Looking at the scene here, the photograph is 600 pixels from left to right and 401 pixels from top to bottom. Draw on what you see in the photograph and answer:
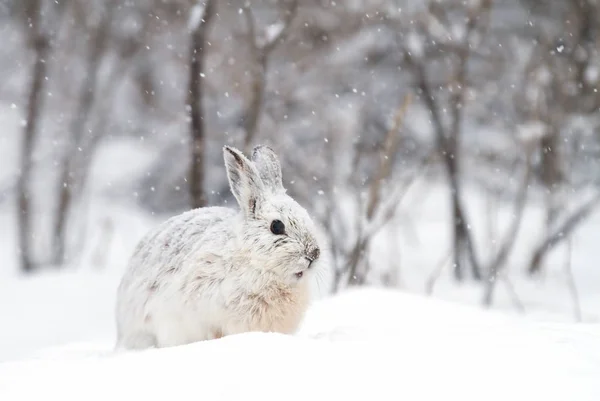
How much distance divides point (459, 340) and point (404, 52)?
6052 mm

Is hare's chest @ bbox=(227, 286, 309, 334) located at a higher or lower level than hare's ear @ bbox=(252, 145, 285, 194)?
lower

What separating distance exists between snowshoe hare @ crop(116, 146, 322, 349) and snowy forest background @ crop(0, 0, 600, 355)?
213 centimetres

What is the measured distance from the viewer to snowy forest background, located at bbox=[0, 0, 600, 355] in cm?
605

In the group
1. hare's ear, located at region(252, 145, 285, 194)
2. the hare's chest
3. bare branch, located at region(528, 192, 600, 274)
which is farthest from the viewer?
bare branch, located at region(528, 192, 600, 274)

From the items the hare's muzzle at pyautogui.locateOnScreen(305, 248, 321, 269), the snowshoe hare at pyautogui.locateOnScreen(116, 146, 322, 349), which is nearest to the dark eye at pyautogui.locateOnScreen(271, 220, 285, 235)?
the snowshoe hare at pyautogui.locateOnScreen(116, 146, 322, 349)

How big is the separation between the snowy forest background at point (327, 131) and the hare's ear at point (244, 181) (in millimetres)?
2087

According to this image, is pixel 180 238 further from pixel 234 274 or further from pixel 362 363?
pixel 362 363

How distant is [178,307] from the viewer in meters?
2.55

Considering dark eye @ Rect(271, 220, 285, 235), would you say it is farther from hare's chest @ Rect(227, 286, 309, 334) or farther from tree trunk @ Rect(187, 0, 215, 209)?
tree trunk @ Rect(187, 0, 215, 209)

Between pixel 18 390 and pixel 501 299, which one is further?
pixel 501 299

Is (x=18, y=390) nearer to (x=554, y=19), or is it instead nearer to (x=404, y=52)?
(x=404, y=52)

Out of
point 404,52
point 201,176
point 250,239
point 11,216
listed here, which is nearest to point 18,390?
point 250,239

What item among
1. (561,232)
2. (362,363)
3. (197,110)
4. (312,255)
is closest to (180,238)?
(312,255)

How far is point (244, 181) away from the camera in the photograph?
265 centimetres
